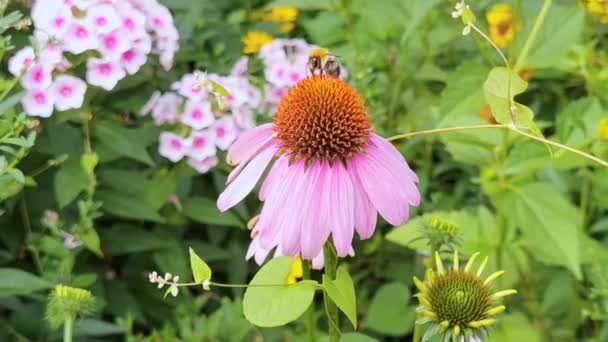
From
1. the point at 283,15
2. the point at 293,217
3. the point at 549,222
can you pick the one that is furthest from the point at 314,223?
the point at 283,15

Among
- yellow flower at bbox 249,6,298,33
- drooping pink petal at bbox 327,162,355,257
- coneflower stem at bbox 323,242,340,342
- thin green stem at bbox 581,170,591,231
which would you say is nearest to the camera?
drooping pink petal at bbox 327,162,355,257

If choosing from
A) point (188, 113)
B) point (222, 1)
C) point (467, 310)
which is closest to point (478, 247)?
point (188, 113)

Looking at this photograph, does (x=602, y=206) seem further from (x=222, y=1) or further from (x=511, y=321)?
(x=222, y=1)

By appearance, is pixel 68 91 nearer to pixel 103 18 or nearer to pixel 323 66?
pixel 103 18

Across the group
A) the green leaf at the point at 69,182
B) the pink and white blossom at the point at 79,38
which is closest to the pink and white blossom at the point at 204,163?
the green leaf at the point at 69,182

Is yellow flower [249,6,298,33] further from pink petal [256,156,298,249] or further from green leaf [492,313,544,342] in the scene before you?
pink petal [256,156,298,249]

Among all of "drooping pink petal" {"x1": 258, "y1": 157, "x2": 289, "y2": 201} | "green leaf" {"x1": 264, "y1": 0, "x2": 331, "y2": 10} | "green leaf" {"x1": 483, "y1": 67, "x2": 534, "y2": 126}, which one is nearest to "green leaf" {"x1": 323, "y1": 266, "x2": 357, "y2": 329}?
"drooping pink petal" {"x1": 258, "y1": 157, "x2": 289, "y2": 201}
